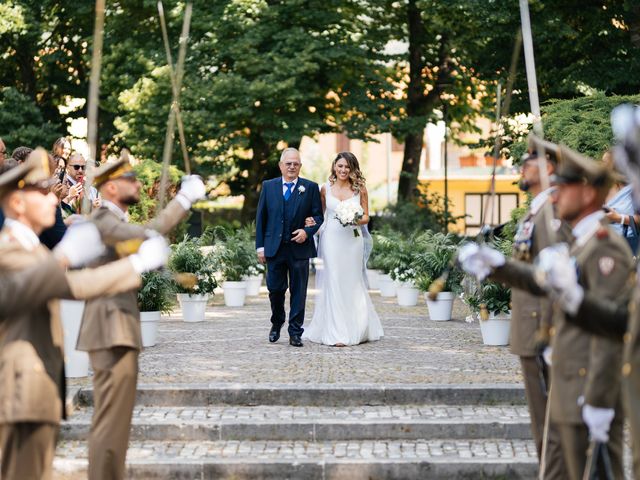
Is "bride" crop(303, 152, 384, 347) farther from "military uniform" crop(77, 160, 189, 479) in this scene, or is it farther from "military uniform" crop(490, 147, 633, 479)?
"military uniform" crop(490, 147, 633, 479)

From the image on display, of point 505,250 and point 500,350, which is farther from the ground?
point 505,250

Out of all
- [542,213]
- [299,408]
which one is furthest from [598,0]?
[542,213]

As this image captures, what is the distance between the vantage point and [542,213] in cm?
695

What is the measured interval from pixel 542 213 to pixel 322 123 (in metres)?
22.3

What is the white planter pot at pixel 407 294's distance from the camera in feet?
60.7

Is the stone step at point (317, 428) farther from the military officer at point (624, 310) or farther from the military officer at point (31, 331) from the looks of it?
the military officer at point (624, 310)

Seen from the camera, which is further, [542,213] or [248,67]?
[248,67]

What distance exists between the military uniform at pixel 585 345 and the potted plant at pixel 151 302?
7.54 metres

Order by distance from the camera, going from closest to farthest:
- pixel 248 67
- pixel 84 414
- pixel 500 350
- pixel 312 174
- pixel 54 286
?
pixel 54 286
pixel 84 414
pixel 500 350
pixel 248 67
pixel 312 174

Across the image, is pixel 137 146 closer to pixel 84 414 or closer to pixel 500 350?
pixel 500 350

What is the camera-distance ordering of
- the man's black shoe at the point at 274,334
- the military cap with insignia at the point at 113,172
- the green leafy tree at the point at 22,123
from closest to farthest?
the military cap with insignia at the point at 113,172 < the man's black shoe at the point at 274,334 < the green leafy tree at the point at 22,123

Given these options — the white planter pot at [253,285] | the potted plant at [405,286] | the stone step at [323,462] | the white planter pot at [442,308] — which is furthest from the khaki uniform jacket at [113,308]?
the white planter pot at [253,285]

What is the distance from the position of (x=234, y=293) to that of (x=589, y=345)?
42.5 feet

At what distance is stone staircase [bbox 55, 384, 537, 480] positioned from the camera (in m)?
8.60
